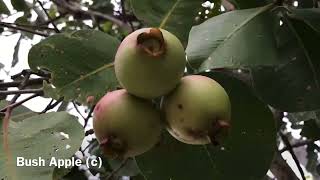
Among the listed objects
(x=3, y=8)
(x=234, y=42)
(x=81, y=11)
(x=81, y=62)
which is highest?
(x=234, y=42)

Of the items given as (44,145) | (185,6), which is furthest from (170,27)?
(44,145)

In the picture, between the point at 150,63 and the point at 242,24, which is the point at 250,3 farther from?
the point at 150,63

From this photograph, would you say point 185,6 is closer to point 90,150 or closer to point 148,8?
point 148,8

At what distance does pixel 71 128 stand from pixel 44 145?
7 cm

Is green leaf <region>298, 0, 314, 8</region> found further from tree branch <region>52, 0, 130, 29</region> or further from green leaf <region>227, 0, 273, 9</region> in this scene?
tree branch <region>52, 0, 130, 29</region>

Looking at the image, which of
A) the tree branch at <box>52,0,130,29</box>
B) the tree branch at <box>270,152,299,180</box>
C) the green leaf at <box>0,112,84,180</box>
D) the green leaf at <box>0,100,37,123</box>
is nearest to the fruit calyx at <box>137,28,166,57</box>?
the green leaf at <box>0,112,84,180</box>

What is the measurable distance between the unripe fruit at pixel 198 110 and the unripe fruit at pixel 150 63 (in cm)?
2

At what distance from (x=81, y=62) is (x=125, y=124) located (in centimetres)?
22

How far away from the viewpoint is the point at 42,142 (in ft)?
2.72

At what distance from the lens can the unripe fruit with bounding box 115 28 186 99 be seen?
65 centimetres

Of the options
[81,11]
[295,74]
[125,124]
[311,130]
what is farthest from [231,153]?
[81,11]

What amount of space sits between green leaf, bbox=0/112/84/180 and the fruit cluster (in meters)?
0.14

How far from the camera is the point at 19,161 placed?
2.57 ft

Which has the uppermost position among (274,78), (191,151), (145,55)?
(145,55)
